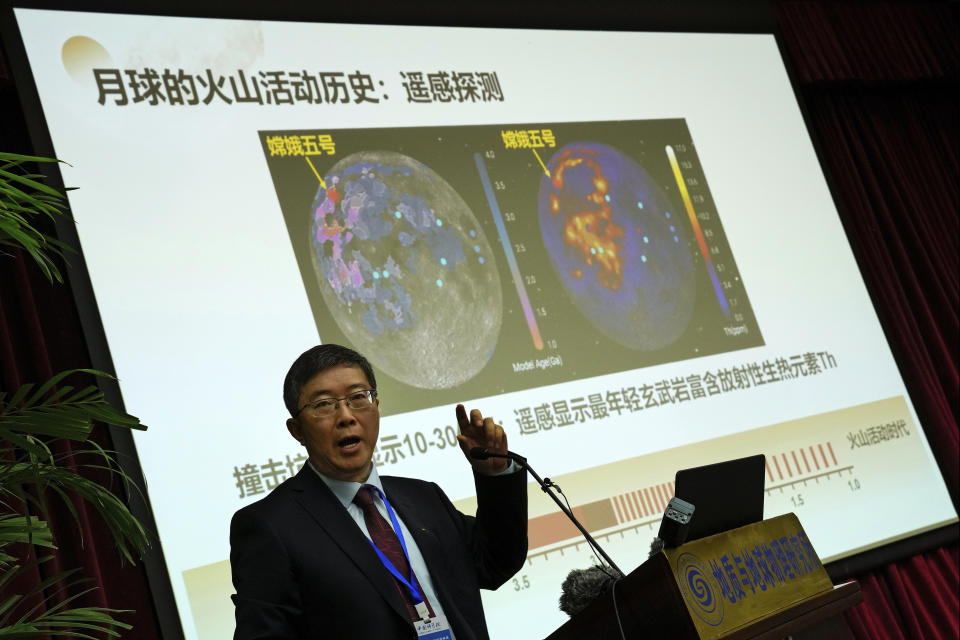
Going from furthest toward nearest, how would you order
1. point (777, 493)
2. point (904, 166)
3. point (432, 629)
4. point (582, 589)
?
point (904, 166) → point (777, 493) → point (582, 589) → point (432, 629)

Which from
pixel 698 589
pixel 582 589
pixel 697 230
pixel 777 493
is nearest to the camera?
pixel 698 589

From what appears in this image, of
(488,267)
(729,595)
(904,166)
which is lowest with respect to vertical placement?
(729,595)

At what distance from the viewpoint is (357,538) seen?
1926mm

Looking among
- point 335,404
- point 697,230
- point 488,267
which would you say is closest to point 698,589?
point 335,404

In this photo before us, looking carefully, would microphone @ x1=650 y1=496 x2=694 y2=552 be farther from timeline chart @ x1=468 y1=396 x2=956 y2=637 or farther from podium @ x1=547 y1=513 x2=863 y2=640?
timeline chart @ x1=468 y1=396 x2=956 y2=637

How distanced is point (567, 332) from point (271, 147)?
1.15 metres

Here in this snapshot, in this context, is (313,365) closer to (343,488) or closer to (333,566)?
(343,488)

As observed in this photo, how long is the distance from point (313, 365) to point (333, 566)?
1.23ft

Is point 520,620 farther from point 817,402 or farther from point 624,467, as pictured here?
point 817,402

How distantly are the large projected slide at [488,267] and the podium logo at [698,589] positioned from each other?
1487mm

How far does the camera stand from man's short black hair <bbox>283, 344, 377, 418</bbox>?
2.01 m

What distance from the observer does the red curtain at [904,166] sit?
4566 mm

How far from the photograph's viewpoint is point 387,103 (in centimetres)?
360

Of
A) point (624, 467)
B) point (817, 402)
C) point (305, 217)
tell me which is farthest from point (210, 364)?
point (817, 402)
